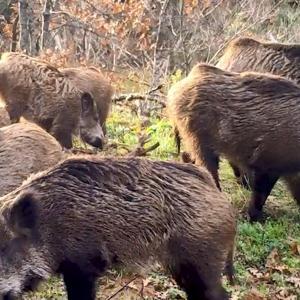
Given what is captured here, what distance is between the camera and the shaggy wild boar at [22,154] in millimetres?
6918

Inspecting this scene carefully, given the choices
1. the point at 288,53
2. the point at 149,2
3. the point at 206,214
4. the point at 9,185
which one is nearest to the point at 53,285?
the point at 9,185

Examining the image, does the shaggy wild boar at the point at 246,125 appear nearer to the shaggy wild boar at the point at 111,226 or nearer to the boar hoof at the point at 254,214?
the boar hoof at the point at 254,214

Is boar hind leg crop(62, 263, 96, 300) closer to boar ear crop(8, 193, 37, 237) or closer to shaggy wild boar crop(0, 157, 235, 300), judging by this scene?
shaggy wild boar crop(0, 157, 235, 300)

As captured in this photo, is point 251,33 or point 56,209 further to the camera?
A: point 251,33

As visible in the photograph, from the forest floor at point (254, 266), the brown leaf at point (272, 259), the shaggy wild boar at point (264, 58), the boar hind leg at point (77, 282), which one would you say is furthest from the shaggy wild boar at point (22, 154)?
the shaggy wild boar at point (264, 58)

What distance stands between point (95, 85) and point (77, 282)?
5133mm

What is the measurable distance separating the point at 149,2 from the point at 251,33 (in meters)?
2.20

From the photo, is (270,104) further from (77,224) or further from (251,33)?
(251,33)

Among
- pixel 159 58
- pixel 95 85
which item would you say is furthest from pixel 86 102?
pixel 159 58

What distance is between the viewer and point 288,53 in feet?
31.4

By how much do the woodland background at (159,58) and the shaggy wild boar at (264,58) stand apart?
1.17m

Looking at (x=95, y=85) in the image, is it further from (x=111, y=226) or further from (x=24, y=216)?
(x=24, y=216)

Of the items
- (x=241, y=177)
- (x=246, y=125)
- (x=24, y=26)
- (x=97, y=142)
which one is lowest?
(x=97, y=142)

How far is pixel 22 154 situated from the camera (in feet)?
23.3
